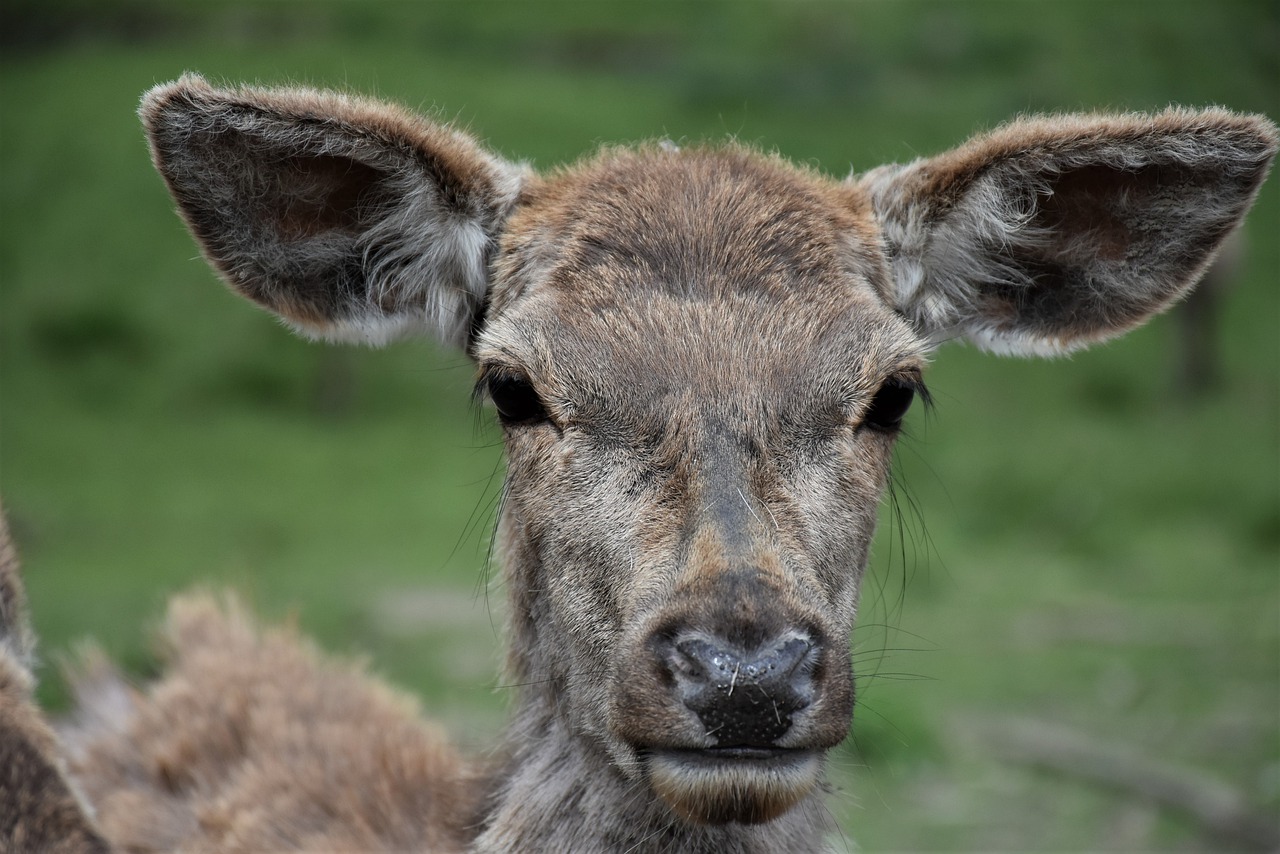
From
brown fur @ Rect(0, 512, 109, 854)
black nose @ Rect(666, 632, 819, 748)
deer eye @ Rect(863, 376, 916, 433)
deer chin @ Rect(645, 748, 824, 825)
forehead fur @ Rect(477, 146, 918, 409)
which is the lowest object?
brown fur @ Rect(0, 512, 109, 854)

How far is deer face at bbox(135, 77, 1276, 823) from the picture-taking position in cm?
337

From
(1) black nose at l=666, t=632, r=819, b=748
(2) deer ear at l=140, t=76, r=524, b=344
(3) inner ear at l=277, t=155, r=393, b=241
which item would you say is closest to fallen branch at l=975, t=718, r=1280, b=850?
(1) black nose at l=666, t=632, r=819, b=748

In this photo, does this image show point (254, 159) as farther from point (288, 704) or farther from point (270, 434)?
point (270, 434)

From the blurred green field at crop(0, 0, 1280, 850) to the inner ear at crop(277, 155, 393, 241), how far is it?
76 centimetres

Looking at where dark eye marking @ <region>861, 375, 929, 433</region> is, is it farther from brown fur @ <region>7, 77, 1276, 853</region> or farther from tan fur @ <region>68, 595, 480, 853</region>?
tan fur @ <region>68, 595, 480, 853</region>

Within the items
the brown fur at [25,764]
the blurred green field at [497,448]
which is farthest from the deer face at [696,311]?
the brown fur at [25,764]

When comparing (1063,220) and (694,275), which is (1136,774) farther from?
(694,275)

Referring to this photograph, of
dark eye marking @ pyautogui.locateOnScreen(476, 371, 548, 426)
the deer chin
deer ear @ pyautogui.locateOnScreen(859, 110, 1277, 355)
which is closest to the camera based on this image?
the deer chin

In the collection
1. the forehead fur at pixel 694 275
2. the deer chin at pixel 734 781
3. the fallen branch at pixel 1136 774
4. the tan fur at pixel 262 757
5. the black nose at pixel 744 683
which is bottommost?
the fallen branch at pixel 1136 774

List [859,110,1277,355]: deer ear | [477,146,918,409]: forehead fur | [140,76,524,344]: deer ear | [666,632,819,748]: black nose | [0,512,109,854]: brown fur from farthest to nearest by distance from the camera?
[0,512,109,854]: brown fur
[859,110,1277,355]: deer ear
[140,76,524,344]: deer ear
[477,146,918,409]: forehead fur
[666,632,819,748]: black nose

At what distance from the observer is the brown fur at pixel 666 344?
340cm

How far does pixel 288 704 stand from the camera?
564 centimetres

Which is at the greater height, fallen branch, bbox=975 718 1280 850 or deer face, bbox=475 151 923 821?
deer face, bbox=475 151 923 821

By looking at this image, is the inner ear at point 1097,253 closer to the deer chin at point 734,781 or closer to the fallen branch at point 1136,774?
the deer chin at point 734,781
